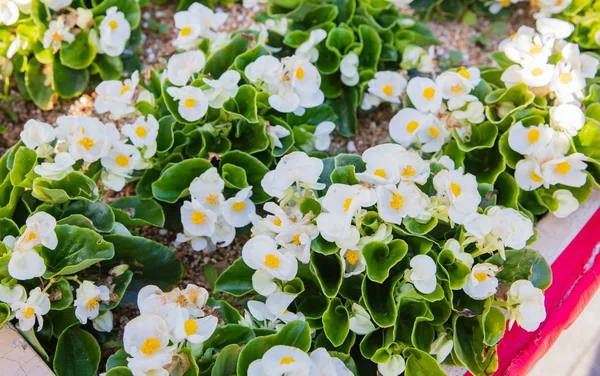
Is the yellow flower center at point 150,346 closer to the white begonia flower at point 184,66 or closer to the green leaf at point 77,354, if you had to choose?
the green leaf at point 77,354

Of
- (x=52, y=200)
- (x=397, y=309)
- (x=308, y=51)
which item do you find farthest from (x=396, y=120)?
(x=52, y=200)

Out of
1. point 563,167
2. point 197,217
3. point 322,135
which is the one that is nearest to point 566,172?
point 563,167

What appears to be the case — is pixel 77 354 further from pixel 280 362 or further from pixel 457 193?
pixel 457 193

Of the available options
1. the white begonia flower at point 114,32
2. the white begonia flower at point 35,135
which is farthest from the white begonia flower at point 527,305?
the white begonia flower at point 114,32

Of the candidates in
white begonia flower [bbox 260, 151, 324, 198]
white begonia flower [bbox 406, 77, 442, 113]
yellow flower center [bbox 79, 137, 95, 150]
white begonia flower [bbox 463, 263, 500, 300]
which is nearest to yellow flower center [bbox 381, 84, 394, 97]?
white begonia flower [bbox 406, 77, 442, 113]

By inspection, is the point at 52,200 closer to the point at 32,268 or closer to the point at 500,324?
the point at 32,268

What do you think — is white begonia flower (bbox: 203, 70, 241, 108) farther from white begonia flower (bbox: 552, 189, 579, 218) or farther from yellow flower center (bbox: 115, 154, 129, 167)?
white begonia flower (bbox: 552, 189, 579, 218)
